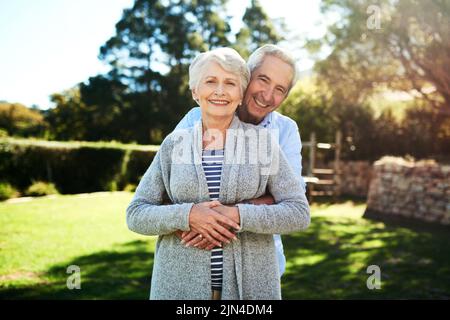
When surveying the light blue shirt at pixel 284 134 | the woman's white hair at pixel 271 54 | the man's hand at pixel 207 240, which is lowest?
the man's hand at pixel 207 240

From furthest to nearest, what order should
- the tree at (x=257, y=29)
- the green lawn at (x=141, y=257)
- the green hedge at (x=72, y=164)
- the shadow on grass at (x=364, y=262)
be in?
1. the tree at (x=257, y=29)
2. the green hedge at (x=72, y=164)
3. the shadow on grass at (x=364, y=262)
4. the green lawn at (x=141, y=257)

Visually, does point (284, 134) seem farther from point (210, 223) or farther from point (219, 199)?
point (210, 223)

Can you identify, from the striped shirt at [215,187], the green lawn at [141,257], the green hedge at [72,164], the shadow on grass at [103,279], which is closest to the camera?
the striped shirt at [215,187]

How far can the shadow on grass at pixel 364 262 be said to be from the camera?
207 inches

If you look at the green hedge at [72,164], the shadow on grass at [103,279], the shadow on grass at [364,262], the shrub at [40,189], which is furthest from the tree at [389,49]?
the shrub at [40,189]

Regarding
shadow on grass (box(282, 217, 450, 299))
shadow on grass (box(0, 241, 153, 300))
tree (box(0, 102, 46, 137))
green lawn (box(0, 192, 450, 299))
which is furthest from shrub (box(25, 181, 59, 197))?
tree (box(0, 102, 46, 137))

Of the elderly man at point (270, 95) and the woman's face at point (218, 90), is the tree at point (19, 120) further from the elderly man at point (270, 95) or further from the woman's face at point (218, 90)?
the woman's face at point (218, 90)

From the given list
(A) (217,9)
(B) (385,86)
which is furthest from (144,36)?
(B) (385,86)

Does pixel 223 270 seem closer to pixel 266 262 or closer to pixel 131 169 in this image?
pixel 266 262

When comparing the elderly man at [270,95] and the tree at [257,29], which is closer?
the elderly man at [270,95]

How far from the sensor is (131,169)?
55.7ft

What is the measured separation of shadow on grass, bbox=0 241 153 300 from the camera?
15.6 feet

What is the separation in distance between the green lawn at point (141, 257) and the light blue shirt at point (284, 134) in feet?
9.69

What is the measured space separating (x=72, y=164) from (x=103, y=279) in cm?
992
